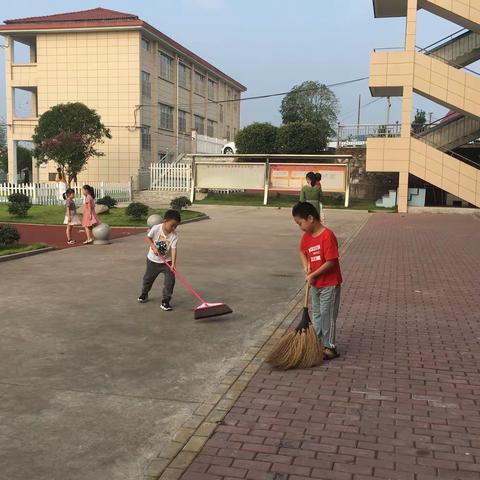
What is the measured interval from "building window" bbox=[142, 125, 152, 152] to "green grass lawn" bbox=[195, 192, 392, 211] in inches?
277

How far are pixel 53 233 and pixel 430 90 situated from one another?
19099 millimetres

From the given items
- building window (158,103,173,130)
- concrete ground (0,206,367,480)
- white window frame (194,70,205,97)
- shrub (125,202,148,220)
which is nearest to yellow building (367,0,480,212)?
shrub (125,202,148,220)

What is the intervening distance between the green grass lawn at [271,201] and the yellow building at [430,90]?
2981mm

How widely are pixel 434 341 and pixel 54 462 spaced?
391 centimetres

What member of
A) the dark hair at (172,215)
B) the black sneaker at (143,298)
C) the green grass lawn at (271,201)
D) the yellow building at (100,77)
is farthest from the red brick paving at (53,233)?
the yellow building at (100,77)

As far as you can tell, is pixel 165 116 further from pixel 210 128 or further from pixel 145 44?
pixel 210 128

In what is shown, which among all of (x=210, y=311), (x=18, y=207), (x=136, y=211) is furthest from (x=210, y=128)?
(x=210, y=311)

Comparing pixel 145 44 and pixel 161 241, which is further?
pixel 145 44

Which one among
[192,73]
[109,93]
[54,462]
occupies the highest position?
[192,73]

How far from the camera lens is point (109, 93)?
36.2 metres

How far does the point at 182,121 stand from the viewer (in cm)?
4366

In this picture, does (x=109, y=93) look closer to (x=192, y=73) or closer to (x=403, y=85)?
(x=192, y=73)

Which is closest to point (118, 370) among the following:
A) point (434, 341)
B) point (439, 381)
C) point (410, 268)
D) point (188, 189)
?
point (439, 381)

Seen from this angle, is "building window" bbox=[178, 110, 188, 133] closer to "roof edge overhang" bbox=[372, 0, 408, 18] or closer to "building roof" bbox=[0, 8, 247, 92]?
"building roof" bbox=[0, 8, 247, 92]
